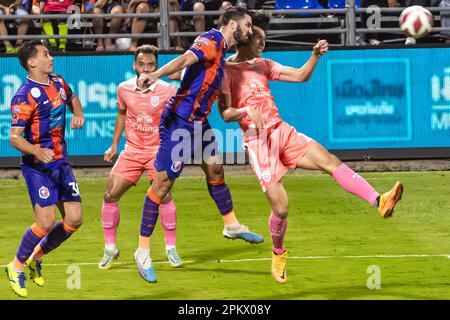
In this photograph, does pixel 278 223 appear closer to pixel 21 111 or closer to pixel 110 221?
pixel 110 221

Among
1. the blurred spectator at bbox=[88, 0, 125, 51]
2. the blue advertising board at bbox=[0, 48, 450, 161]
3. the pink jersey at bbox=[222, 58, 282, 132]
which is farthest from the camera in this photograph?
the blurred spectator at bbox=[88, 0, 125, 51]

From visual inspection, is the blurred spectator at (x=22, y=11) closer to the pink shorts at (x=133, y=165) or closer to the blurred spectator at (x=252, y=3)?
the blurred spectator at (x=252, y=3)

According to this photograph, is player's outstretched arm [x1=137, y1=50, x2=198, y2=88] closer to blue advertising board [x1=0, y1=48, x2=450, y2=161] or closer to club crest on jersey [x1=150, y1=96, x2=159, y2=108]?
club crest on jersey [x1=150, y1=96, x2=159, y2=108]

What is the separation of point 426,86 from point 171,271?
32.0 ft

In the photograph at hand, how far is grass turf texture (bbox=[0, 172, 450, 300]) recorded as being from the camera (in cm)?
1232

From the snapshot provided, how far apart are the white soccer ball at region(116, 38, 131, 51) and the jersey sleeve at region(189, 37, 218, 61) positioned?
10.3 m

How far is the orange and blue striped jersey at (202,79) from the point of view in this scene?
1239 centimetres

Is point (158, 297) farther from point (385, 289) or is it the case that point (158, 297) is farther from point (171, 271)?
point (385, 289)

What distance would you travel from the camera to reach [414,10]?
1531 cm

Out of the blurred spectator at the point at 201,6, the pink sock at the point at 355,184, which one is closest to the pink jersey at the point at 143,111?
the pink sock at the point at 355,184

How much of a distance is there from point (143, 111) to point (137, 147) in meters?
0.44

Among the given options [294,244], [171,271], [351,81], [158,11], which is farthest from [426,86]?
[171,271]

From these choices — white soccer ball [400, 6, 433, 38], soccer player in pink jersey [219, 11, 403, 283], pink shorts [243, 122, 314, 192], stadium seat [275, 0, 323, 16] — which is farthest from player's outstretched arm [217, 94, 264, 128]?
stadium seat [275, 0, 323, 16]

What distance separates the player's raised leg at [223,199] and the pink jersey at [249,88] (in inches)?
49.2
